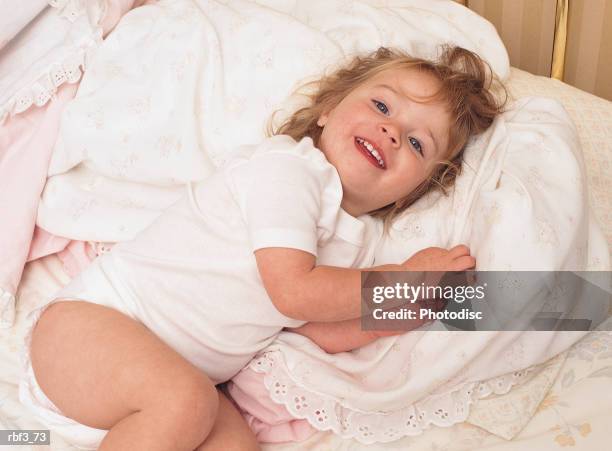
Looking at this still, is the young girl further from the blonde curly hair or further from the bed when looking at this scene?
the bed

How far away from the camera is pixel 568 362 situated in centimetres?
123

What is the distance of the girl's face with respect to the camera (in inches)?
49.3

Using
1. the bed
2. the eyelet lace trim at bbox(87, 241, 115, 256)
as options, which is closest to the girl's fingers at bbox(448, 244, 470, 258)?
the bed

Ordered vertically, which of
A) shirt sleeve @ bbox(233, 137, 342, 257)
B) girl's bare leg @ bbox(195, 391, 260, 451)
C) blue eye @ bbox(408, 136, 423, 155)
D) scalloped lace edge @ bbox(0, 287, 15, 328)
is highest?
shirt sleeve @ bbox(233, 137, 342, 257)

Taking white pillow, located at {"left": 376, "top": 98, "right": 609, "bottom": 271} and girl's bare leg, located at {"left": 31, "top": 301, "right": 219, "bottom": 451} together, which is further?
white pillow, located at {"left": 376, "top": 98, "right": 609, "bottom": 271}

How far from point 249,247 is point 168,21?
0.62 meters

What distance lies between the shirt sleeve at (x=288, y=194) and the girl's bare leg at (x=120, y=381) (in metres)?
0.22

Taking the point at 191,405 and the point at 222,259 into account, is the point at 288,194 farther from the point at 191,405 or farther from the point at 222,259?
the point at 191,405

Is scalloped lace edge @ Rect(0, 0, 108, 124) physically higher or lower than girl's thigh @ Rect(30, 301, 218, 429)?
higher

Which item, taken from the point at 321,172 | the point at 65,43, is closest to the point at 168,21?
the point at 65,43

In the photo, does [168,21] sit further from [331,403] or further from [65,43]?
[331,403]

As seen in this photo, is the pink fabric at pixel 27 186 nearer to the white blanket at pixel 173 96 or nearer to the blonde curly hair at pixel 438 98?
the white blanket at pixel 173 96

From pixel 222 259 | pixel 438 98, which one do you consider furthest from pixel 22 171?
pixel 438 98

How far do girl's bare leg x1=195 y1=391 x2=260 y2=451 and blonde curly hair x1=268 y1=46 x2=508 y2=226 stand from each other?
435mm
